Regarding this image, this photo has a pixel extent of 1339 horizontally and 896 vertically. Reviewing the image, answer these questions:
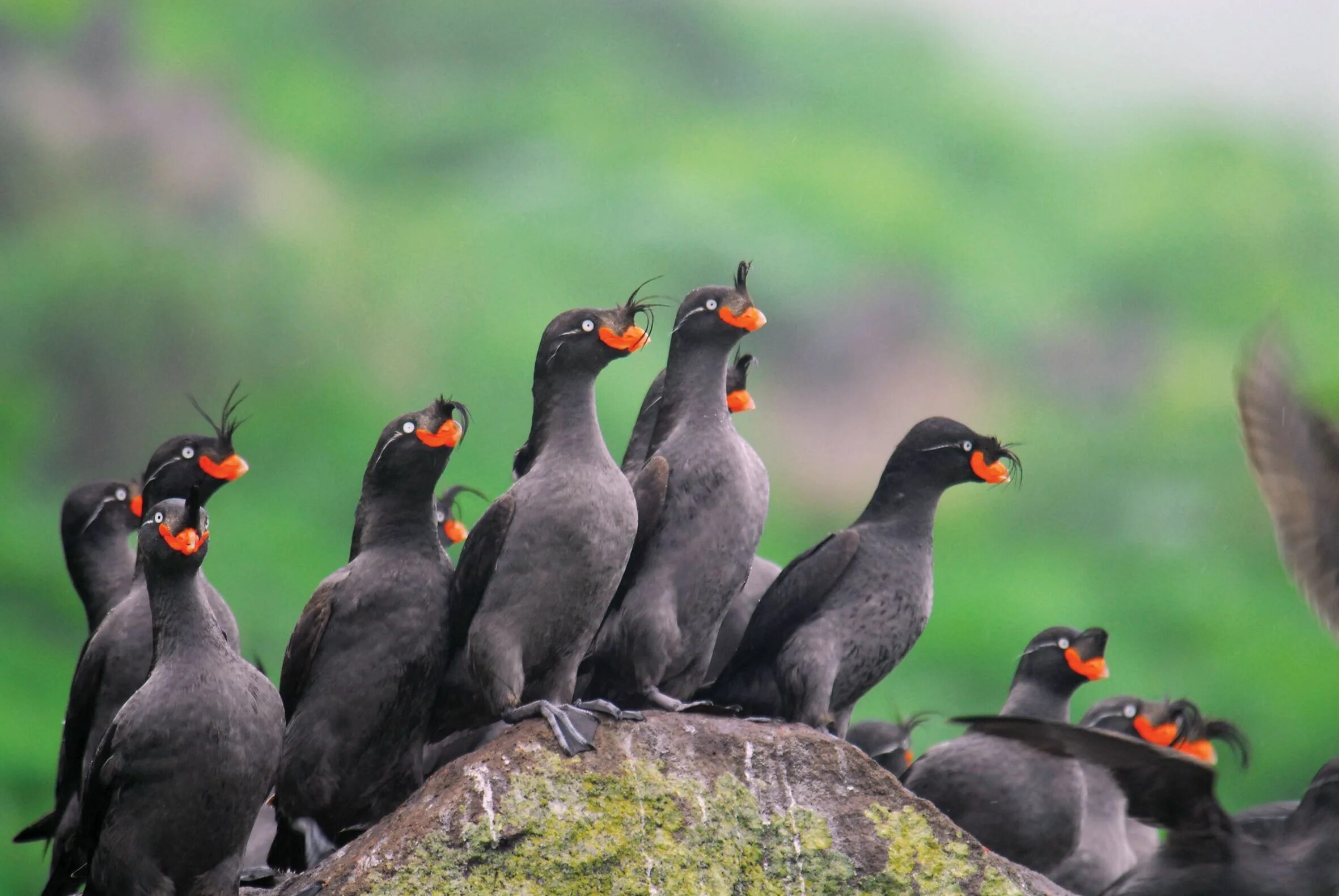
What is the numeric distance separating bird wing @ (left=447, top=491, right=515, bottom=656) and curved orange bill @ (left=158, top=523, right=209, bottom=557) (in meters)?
0.86

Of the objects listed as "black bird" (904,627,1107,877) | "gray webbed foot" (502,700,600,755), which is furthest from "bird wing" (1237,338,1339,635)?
"gray webbed foot" (502,700,600,755)

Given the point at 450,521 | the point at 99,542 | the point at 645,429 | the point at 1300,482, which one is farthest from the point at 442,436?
the point at 1300,482

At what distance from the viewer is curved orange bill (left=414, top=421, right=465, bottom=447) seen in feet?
16.6

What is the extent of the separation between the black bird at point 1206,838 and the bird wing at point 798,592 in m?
0.76

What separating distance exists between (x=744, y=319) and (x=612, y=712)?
64.1 inches

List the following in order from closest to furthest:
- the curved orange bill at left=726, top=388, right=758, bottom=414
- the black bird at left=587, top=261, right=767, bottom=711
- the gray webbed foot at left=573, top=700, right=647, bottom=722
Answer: the gray webbed foot at left=573, top=700, right=647, bottom=722, the black bird at left=587, top=261, right=767, bottom=711, the curved orange bill at left=726, top=388, right=758, bottom=414

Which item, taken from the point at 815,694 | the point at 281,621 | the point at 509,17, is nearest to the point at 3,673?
the point at 281,621

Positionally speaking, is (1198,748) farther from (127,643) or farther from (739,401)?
(127,643)

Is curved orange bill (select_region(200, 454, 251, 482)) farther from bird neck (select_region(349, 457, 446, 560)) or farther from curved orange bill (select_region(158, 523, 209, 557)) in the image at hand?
curved orange bill (select_region(158, 523, 209, 557))

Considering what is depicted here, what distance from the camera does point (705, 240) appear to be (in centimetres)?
1248

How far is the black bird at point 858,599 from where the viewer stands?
5.59m

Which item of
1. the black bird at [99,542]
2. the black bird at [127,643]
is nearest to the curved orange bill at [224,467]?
the black bird at [127,643]

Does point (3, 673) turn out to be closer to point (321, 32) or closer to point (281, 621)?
point (281, 621)

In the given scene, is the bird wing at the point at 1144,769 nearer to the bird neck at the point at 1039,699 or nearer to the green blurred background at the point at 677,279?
the bird neck at the point at 1039,699
